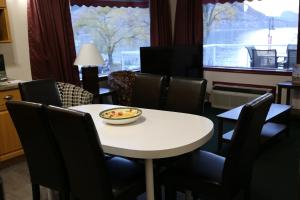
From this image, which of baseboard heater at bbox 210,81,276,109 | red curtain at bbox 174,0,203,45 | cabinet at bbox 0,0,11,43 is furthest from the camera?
red curtain at bbox 174,0,203,45

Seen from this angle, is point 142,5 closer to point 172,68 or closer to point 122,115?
point 172,68

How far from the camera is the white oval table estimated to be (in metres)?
1.83

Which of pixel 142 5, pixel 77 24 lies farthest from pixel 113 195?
pixel 142 5

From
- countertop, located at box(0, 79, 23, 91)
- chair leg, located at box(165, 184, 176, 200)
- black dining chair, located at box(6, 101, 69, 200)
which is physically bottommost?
chair leg, located at box(165, 184, 176, 200)

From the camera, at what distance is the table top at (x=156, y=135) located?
6.00 feet

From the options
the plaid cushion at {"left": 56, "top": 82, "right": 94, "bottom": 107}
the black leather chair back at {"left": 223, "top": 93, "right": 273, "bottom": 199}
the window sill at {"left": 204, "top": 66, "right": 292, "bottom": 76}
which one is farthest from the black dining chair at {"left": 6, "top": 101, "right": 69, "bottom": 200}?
the window sill at {"left": 204, "top": 66, "right": 292, "bottom": 76}

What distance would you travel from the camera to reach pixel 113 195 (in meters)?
1.86

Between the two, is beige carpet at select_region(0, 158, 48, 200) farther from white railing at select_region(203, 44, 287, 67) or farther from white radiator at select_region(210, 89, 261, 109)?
white railing at select_region(203, 44, 287, 67)

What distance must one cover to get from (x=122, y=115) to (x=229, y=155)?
876 mm

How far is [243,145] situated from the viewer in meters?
1.85

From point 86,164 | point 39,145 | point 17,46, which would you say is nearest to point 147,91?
point 39,145

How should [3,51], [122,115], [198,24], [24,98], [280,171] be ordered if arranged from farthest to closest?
[198,24], [3,51], [280,171], [24,98], [122,115]

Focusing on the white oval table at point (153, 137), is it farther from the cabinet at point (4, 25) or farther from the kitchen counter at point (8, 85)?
the cabinet at point (4, 25)

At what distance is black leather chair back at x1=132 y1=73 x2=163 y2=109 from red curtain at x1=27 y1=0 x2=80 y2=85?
63.4 inches
